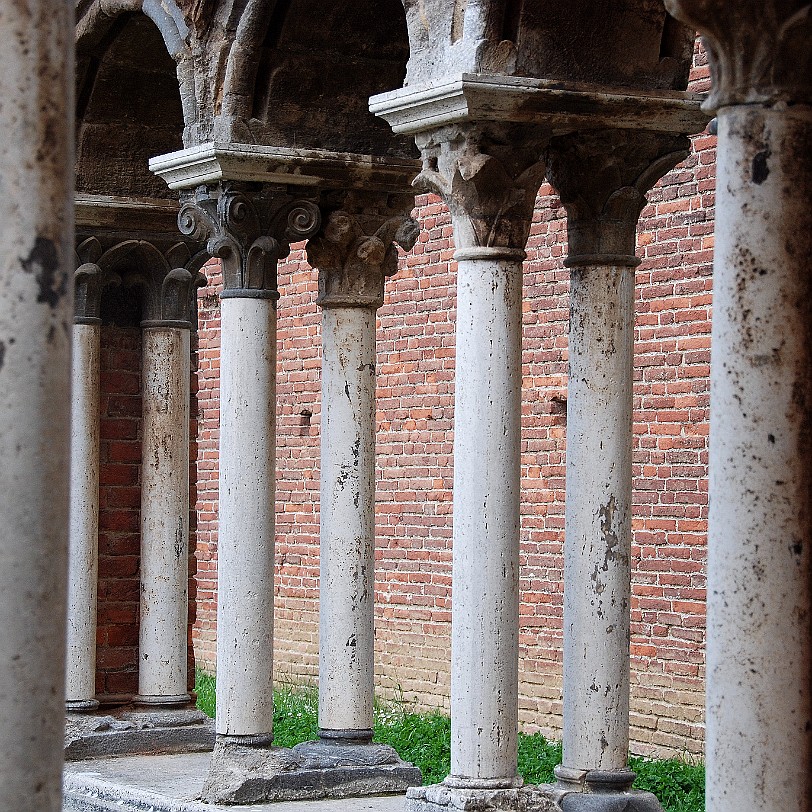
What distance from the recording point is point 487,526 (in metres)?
5.50

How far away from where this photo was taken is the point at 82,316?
326 inches

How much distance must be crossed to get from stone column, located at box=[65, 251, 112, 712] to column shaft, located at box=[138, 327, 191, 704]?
248 millimetres

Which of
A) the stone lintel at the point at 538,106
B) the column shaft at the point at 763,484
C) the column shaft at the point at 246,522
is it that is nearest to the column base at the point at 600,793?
the column shaft at the point at 246,522

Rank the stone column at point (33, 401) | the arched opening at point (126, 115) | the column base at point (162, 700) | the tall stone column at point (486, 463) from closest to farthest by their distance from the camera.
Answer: the stone column at point (33, 401)
the tall stone column at point (486, 463)
the arched opening at point (126, 115)
the column base at point (162, 700)

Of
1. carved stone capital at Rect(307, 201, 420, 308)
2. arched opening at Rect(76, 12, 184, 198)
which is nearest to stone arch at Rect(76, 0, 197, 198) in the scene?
arched opening at Rect(76, 12, 184, 198)

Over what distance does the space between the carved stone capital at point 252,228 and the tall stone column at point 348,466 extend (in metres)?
0.16

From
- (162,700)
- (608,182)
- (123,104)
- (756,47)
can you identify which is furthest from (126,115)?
(756,47)

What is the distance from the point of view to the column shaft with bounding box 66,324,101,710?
26.6 ft

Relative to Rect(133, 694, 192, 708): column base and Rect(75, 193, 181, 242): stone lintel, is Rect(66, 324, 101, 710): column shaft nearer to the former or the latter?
Rect(133, 694, 192, 708): column base

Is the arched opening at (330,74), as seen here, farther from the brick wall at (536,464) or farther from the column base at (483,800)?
the column base at (483,800)

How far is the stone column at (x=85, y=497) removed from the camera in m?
8.12

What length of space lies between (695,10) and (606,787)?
2916 millimetres

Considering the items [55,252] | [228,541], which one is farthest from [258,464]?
[55,252]

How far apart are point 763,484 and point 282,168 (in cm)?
348
